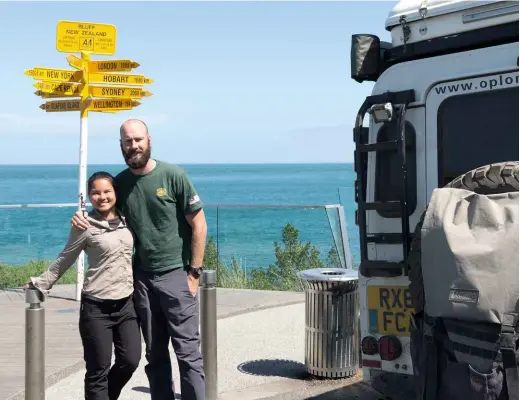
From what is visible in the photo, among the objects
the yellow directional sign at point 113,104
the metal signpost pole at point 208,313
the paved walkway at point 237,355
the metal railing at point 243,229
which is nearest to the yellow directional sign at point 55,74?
the yellow directional sign at point 113,104

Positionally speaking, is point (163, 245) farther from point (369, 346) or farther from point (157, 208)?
point (369, 346)

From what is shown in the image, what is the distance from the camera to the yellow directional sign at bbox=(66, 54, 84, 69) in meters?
10.1

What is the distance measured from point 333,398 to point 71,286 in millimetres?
6879

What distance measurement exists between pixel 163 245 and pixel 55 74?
18.4 ft

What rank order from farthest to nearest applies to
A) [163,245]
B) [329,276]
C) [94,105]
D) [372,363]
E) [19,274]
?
[19,274], [94,105], [329,276], [163,245], [372,363]

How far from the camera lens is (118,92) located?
1021cm

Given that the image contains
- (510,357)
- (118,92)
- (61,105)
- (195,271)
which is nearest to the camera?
(510,357)

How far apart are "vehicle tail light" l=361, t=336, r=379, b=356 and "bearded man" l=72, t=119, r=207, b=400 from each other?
113 cm

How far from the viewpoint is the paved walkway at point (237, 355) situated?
6672mm

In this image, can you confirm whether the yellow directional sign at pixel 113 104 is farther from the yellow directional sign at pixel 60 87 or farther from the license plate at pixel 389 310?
the license plate at pixel 389 310

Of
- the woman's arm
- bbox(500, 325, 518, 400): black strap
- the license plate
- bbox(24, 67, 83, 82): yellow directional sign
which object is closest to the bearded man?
the woman's arm

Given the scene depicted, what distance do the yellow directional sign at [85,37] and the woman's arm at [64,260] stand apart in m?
5.55

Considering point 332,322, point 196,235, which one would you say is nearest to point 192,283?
point 196,235

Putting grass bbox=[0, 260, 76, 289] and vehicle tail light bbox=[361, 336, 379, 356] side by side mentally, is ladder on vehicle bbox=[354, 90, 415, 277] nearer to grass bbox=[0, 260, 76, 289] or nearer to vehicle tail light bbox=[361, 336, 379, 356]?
vehicle tail light bbox=[361, 336, 379, 356]
